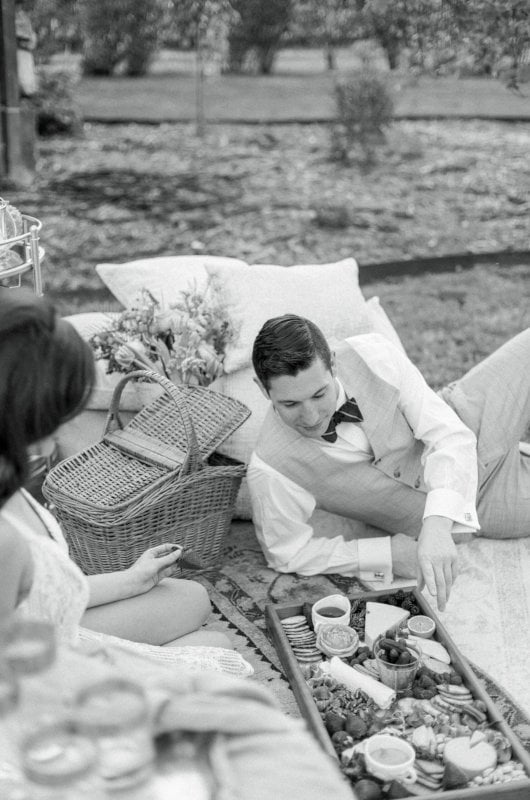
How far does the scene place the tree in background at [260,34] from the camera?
14.1 m

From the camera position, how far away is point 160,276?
396 cm

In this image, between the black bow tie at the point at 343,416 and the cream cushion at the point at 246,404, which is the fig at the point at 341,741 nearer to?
the black bow tie at the point at 343,416

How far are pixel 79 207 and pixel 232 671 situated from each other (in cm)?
594

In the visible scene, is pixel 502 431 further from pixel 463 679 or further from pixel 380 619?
pixel 463 679

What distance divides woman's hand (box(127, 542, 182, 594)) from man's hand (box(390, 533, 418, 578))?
31.2 inches

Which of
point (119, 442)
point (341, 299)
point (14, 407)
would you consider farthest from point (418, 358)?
point (14, 407)

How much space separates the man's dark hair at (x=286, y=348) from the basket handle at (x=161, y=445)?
0.93 ft

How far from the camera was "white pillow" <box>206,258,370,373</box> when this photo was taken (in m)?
3.71

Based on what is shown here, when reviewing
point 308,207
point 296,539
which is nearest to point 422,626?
point 296,539

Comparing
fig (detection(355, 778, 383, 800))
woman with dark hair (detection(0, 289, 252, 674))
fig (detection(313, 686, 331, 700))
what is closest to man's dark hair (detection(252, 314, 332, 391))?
fig (detection(313, 686, 331, 700))

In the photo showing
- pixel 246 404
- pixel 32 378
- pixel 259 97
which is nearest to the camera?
pixel 32 378

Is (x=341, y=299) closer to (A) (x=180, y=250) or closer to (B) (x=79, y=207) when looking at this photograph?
(A) (x=180, y=250)

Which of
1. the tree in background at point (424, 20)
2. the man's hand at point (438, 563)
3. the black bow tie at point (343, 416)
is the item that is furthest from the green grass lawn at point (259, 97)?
the man's hand at point (438, 563)

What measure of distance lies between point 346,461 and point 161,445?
0.61 m
